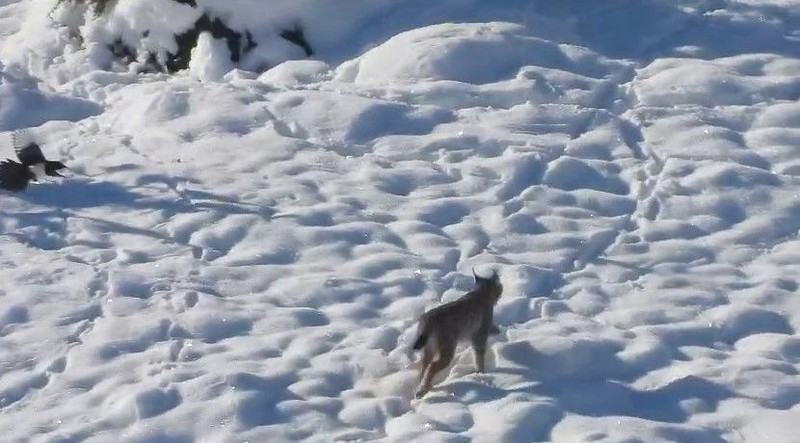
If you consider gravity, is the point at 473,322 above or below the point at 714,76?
below

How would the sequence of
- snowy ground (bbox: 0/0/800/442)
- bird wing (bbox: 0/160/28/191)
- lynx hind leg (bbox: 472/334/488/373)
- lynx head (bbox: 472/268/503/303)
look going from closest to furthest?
snowy ground (bbox: 0/0/800/442)
lynx hind leg (bbox: 472/334/488/373)
lynx head (bbox: 472/268/503/303)
bird wing (bbox: 0/160/28/191)

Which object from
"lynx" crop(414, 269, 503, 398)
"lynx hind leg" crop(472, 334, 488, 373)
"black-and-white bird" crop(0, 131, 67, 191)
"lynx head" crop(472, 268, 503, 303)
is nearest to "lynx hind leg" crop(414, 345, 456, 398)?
"lynx" crop(414, 269, 503, 398)

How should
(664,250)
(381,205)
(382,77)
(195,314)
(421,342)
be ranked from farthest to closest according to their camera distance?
(382,77), (381,205), (664,250), (195,314), (421,342)

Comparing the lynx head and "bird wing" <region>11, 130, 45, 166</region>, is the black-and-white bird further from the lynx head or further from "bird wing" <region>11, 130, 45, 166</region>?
the lynx head

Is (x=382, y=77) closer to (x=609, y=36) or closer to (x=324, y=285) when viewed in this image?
(x=609, y=36)

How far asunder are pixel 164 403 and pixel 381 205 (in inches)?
129

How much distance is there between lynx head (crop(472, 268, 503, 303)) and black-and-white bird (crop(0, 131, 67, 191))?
15.5 ft

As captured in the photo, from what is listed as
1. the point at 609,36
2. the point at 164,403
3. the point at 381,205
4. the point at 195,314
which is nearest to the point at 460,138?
the point at 381,205

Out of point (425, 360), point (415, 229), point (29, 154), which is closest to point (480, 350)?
point (425, 360)

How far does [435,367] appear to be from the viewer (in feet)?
27.8

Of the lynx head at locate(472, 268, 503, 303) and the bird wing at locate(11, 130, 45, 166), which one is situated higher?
the bird wing at locate(11, 130, 45, 166)

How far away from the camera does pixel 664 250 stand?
403 inches

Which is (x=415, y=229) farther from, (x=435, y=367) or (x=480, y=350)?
(x=435, y=367)

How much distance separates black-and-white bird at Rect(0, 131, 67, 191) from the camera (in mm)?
11781
